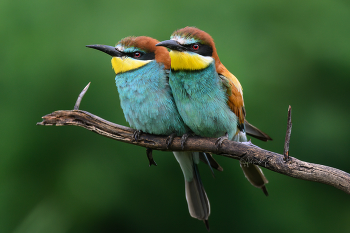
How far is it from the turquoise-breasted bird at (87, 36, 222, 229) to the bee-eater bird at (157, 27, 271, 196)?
87 millimetres

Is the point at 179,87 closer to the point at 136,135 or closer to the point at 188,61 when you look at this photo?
the point at 188,61

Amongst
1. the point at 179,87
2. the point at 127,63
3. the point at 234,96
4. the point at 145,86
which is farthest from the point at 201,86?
the point at 127,63

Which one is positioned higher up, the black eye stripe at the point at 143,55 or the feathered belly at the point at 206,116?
the black eye stripe at the point at 143,55

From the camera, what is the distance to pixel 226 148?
183 cm

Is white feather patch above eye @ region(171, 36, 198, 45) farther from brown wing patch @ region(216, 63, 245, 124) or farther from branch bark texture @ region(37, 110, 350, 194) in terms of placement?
branch bark texture @ region(37, 110, 350, 194)

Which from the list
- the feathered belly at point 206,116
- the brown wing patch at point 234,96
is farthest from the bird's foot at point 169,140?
the brown wing patch at point 234,96

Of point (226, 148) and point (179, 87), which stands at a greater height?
point (179, 87)

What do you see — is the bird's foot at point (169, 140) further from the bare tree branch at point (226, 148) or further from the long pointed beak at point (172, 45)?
the long pointed beak at point (172, 45)

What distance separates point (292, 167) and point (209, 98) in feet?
2.01

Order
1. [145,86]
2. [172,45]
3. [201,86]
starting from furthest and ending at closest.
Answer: [145,86] → [201,86] → [172,45]

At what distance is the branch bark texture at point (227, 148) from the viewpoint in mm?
1585

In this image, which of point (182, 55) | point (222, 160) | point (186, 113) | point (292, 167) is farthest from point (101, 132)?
point (222, 160)

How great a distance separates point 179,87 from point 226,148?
444 millimetres

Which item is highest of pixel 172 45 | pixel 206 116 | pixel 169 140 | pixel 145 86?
pixel 172 45
